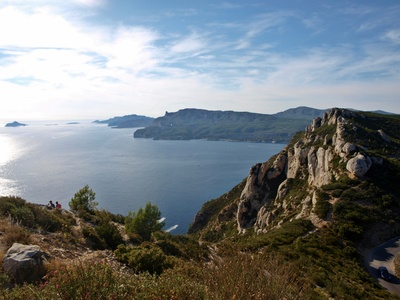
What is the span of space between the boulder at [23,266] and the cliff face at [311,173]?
30.9 meters

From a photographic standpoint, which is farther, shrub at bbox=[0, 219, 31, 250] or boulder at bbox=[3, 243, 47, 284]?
shrub at bbox=[0, 219, 31, 250]

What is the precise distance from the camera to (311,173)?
171ft

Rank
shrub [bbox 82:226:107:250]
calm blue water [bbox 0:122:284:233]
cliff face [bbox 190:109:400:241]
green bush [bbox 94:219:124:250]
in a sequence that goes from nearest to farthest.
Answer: shrub [bbox 82:226:107:250] < green bush [bbox 94:219:124:250] < cliff face [bbox 190:109:400:241] < calm blue water [bbox 0:122:284:233]

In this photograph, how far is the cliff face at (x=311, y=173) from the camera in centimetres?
3984

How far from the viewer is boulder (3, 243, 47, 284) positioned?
827 cm

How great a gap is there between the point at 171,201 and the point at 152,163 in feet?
263

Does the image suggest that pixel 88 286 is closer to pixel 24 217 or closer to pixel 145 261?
pixel 145 261

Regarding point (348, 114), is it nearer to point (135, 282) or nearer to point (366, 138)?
point (366, 138)

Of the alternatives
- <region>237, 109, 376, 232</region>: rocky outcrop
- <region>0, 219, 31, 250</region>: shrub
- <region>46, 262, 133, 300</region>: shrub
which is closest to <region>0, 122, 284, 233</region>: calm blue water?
<region>237, 109, 376, 232</region>: rocky outcrop

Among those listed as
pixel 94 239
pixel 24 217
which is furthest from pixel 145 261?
pixel 24 217

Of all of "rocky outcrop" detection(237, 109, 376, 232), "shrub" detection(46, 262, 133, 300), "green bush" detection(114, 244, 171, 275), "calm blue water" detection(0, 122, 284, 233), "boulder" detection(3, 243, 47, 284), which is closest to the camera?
"shrub" detection(46, 262, 133, 300)

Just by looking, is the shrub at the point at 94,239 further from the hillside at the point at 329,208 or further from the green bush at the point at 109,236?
the hillside at the point at 329,208

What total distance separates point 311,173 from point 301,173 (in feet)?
14.0

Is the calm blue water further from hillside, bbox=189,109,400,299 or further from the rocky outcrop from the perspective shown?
the rocky outcrop
